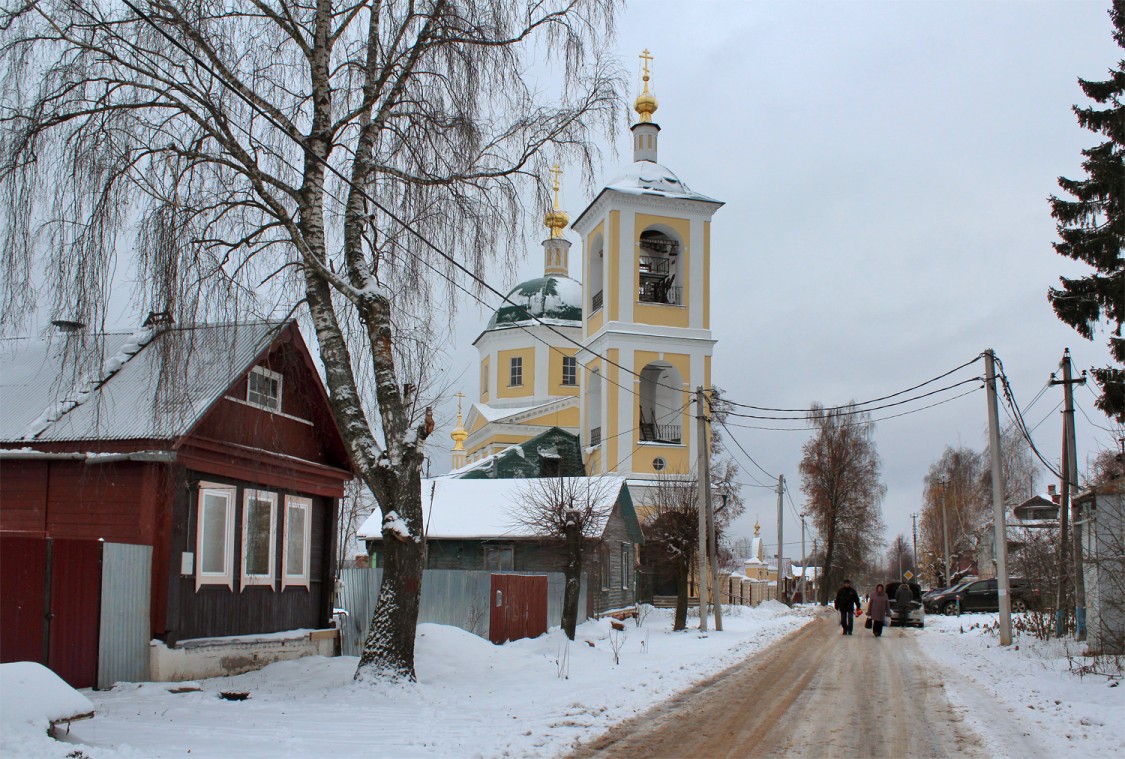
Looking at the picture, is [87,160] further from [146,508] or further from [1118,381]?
[1118,381]

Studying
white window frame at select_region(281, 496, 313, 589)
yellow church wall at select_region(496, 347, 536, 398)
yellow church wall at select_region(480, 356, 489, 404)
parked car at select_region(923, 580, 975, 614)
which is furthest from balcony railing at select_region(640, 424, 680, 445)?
white window frame at select_region(281, 496, 313, 589)

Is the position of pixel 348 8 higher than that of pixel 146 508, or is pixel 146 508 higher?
pixel 348 8

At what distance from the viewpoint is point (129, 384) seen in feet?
46.9

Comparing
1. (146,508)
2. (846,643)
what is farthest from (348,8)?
(846,643)

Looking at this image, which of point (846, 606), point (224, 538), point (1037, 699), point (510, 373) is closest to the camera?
point (1037, 699)

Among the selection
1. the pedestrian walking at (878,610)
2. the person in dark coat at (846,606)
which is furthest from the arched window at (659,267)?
the pedestrian walking at (878,610)

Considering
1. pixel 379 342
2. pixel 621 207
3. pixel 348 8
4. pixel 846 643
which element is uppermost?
pixel 621 207

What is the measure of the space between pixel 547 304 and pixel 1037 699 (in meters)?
40.7

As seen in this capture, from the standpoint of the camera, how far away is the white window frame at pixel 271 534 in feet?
51.3

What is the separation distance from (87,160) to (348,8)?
436 cm

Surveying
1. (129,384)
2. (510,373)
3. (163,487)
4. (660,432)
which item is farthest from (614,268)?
(163,487)

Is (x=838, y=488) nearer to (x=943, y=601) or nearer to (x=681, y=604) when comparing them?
(x=943, y=601)

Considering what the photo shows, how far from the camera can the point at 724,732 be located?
34.9 feet

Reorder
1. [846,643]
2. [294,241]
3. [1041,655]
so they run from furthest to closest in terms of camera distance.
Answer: [846,643], [1041,655], [294,241]
